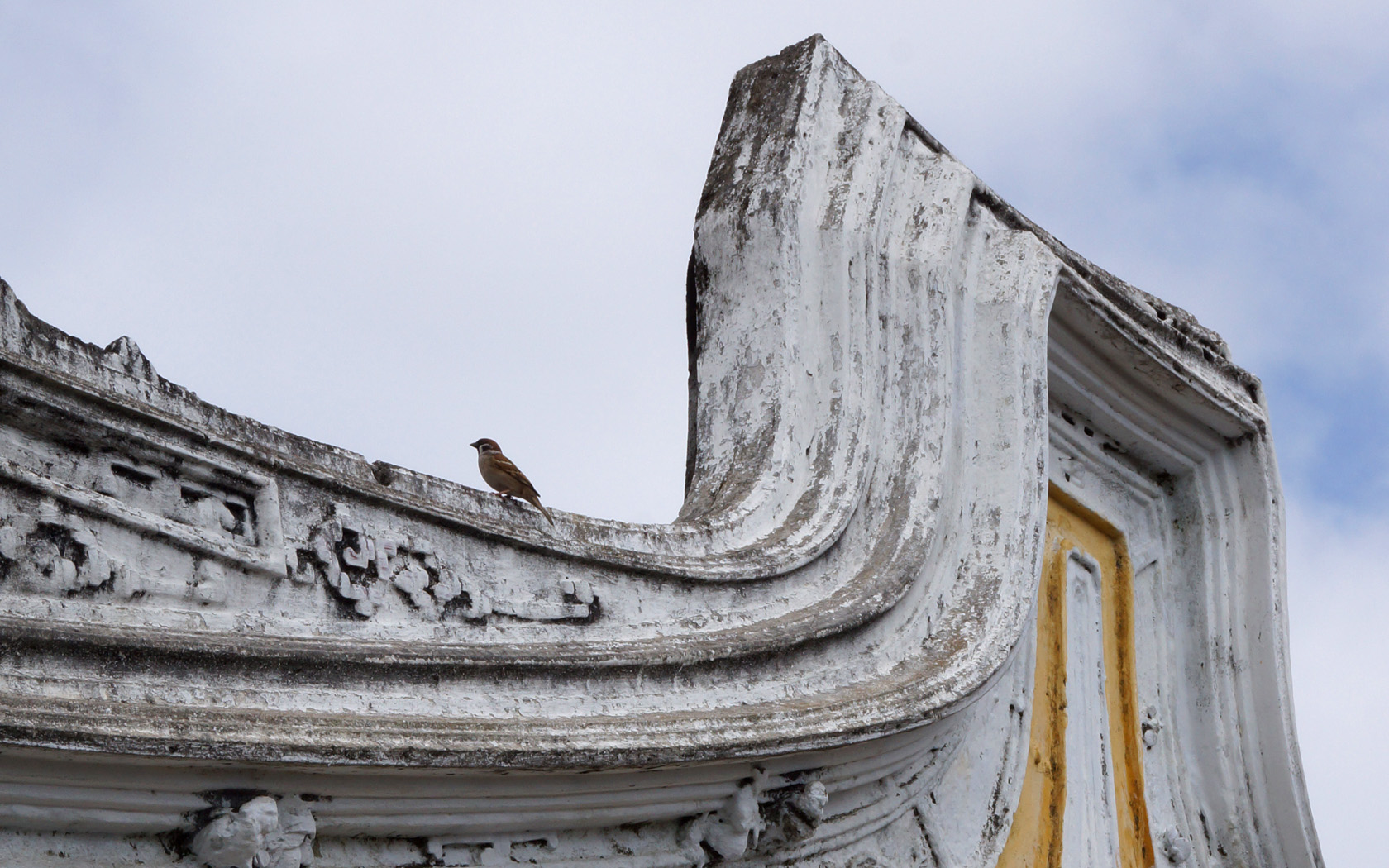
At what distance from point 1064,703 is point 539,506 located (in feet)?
5.75

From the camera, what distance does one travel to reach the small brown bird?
3.14m

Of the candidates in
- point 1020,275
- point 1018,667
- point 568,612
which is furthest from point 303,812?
point 1020,275

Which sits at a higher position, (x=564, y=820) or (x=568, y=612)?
(x=568, y=612)

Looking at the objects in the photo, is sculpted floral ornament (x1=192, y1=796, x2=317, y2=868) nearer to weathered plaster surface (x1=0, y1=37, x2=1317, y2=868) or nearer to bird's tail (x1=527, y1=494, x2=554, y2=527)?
weathered plaster surface (x1=0, y1=37, x2=1317, y2=868)

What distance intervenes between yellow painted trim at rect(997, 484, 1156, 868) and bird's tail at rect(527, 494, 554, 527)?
4.56 feet

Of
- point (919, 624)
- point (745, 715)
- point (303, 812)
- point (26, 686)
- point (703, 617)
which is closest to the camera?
point (26, 686)

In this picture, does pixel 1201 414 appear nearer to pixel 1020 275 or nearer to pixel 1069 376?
pixel 1069 376

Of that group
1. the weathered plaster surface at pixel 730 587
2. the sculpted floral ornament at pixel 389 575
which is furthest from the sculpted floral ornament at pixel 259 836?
the sculpted floral ornament at pixel 389 575

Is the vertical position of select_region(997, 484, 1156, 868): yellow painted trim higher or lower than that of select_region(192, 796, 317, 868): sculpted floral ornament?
higher

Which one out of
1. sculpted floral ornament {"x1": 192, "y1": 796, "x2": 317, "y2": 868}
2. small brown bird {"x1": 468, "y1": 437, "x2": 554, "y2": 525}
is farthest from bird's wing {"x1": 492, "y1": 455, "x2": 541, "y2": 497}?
sculpted floral ornament {"x1": 192, "y1": 796, "x2": 317, "y2": 868}

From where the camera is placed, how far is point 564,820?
260 centimetres

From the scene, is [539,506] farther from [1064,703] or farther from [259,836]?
[1064,703]

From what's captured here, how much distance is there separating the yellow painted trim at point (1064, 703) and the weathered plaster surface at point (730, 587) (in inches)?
3.7

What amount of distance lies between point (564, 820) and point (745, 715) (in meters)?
0.37
